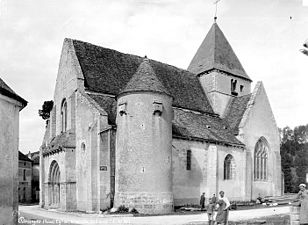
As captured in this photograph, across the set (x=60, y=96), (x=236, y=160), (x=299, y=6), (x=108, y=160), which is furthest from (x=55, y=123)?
(x=299, y=6)

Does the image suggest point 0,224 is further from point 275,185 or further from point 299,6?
point 275,185

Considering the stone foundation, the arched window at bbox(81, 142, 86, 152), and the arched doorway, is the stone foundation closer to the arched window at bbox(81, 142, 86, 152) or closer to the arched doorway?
the arched window at bbox(81, 142, 86, 152)

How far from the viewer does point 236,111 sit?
39.2 meters

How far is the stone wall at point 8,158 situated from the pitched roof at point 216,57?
29090 millimetres

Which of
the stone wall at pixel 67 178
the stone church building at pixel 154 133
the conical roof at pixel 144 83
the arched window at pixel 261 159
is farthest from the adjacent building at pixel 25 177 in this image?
the conical roof at pixel 144 83

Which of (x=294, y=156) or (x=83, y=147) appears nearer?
(x=83, y=147)

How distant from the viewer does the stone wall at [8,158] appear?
1249 centimetres

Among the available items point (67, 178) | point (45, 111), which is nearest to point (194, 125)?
point (67, 178)

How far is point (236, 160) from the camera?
3484 cm

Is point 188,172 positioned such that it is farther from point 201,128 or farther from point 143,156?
point 143,156

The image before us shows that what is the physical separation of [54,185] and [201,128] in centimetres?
1295

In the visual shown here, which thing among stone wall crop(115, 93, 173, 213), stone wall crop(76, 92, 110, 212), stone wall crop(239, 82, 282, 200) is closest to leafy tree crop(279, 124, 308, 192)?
stone wall crop(239, 82, 282, 200)

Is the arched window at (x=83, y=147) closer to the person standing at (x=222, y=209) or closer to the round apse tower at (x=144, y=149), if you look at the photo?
the round apse tower at (x=144, y=149)

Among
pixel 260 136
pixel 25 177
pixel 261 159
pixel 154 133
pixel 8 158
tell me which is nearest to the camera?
pixel 8 158
